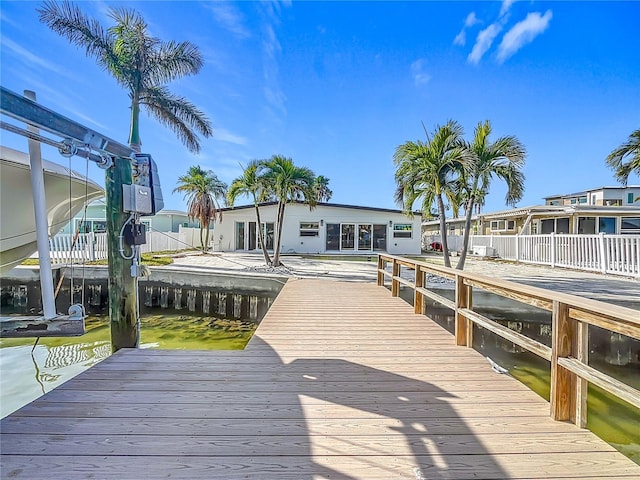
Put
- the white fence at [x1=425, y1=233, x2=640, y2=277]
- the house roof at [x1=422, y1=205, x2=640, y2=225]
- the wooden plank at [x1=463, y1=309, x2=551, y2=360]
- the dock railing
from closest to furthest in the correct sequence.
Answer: the dock railing → the wooden plank at [x1=463, y1=309, x2=551, y2=360] → the white fence at [x1=425, y1=233, x2=640, y2=277] → the house roof at [x1=422, y1=205, x2=640, y2=225]

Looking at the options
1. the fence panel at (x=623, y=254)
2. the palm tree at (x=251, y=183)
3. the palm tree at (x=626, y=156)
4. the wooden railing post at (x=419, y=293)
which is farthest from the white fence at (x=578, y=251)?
the palm tree at (x=251, y=183)

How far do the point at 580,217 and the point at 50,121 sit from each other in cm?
1839

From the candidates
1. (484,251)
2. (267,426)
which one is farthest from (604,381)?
(484,251)

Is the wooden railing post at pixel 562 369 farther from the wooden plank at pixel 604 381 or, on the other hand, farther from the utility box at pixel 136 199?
the utility box at pixel 136 199

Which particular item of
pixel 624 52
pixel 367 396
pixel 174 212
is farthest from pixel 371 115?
pixel 174 212

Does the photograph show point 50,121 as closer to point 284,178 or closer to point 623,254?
point 284,178

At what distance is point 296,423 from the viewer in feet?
6.13

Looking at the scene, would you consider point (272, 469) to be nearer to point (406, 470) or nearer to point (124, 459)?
point (406, 470)

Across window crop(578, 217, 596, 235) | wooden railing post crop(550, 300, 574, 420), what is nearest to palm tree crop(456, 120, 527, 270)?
wooden railing post crop(550, 300, 574, 420)

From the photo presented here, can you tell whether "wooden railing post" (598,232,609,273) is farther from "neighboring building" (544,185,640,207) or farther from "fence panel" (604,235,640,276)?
"neighboring building" (544,185,640,207)

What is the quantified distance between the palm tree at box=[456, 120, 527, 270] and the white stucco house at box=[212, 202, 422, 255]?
9.56m

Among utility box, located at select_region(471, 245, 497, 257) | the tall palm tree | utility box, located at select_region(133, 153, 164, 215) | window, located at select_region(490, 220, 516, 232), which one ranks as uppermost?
the tall palm tree

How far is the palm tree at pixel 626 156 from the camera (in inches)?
355

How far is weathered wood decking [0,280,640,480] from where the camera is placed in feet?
4.90
